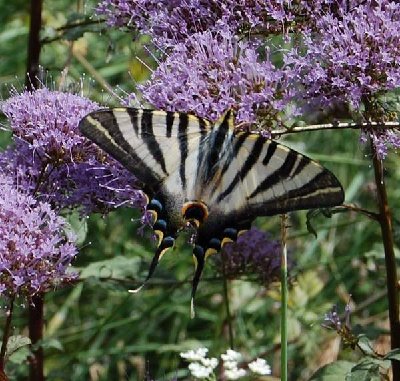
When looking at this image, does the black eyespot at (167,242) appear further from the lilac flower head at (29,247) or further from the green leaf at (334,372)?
the green leaf at (334,372)

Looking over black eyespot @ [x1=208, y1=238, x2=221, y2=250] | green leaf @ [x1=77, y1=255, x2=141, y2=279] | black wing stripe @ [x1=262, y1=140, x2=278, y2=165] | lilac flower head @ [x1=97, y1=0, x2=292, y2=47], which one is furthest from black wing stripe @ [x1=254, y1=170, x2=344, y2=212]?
green leaf @ [x1=77, y1=255, x2=141, y2=279]

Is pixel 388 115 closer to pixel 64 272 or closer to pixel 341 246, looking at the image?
pixel 64 272

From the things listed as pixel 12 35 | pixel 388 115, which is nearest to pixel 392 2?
pixel 388 115

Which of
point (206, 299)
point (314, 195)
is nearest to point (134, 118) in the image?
point (314, 195)

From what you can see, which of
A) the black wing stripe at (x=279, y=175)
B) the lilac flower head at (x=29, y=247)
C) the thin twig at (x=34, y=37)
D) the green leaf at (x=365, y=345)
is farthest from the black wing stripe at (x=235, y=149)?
the thin twig at (x=34, y=37)

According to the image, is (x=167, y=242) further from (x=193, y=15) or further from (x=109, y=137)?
(x=193, y=15)

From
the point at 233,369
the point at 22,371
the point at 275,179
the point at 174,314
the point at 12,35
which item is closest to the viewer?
the point at 275,179
